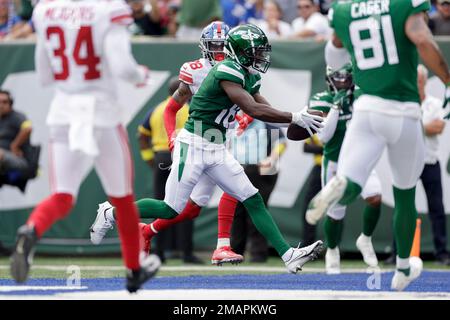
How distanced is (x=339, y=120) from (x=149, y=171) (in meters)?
3.48

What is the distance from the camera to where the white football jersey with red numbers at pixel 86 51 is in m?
5.86

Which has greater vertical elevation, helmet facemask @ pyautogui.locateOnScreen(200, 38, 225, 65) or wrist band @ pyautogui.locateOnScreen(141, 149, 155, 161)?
helmet facemask @ pyautogui.locateOnScreen(200, 38, 225, 65)

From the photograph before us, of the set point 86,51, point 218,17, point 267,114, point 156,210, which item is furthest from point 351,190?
point 218,17

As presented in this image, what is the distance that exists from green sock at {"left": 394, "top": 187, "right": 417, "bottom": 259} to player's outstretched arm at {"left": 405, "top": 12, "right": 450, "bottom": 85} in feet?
2.87

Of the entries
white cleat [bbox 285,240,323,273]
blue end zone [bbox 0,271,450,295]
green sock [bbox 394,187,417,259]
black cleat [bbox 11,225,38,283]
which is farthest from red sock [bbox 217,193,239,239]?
black cleat [bbox 11,225,38,283]

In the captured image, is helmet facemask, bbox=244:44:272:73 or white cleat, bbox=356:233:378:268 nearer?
helmet facemask, bbox=244:44:272:73

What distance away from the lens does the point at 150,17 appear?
13.6 meters

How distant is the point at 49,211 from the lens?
5965mm

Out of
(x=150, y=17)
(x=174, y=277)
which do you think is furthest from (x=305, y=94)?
(x=174, y=277)

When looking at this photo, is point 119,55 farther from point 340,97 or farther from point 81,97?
point 340,97

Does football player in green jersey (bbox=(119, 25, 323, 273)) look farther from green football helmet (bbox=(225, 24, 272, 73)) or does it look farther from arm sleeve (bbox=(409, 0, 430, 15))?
arm sleeve (bbox=(409, 0, 430, 15))

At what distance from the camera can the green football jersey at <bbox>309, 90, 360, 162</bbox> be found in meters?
9.55

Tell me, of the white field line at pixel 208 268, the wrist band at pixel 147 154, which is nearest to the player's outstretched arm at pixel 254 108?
the white field line at pixel 208 268
